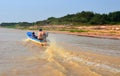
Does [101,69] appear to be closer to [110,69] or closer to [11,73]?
[110,69]

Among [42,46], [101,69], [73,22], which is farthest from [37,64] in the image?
[73,22]

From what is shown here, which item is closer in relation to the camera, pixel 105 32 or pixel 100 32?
pixel 105 32

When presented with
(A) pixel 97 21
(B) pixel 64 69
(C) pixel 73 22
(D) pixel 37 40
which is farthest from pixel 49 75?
(C) pixel 73 22

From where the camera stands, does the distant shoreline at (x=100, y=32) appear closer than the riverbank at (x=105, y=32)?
No

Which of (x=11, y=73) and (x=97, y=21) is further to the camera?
(x=97, y=21)

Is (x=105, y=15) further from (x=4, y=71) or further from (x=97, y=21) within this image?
(x=4, y=71)

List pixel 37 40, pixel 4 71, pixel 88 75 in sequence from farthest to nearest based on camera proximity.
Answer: pixel 37 40, pixel 4 71, pixel 88 75

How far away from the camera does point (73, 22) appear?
109438mm

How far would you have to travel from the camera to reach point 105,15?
93312mm

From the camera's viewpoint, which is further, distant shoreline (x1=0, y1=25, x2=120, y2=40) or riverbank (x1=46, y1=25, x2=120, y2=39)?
distant shoreline (x1=0, y1=25, x2=120, y2=40)

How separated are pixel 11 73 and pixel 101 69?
4.31 metres

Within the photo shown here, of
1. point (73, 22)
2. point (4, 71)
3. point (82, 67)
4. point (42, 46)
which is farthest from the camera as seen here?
point (73, 22)

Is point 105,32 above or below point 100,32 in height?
above

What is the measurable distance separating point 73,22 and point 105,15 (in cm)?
1906
